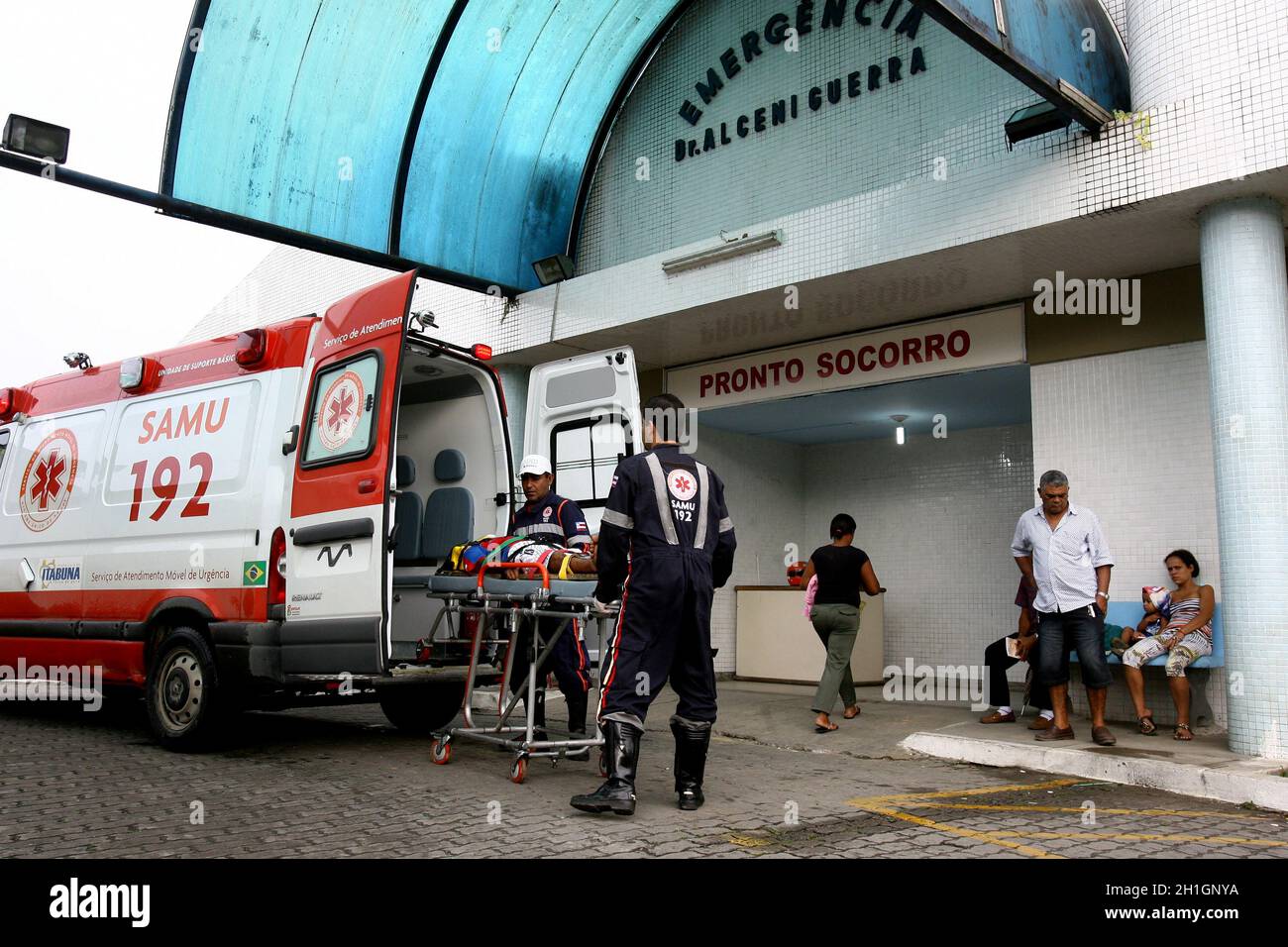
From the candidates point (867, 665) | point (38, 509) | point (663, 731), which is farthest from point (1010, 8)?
point (38, 509)

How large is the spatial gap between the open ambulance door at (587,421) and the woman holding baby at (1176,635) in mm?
3664

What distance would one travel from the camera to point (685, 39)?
33.3 feet

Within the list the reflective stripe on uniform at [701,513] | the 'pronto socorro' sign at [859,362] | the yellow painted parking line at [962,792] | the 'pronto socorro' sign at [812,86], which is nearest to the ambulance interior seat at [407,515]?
the reflective stripe on uniform at [701,513]

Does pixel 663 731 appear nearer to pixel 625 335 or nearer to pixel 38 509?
pixel 625 335

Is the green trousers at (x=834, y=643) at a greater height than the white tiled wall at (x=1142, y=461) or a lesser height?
lesser

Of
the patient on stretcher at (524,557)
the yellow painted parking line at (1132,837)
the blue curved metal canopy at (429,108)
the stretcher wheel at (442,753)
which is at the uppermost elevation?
the blue curved metal canopy at (429,108)

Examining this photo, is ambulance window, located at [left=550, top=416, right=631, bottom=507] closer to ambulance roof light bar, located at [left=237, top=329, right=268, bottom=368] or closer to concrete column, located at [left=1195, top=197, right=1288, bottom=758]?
ambulance roof light bar, located at [left=237, top=329, right=268, bottom=368]

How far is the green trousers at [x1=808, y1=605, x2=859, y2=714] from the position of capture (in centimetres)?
734

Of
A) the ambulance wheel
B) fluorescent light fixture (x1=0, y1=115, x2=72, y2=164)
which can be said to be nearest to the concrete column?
the ambulance wheel

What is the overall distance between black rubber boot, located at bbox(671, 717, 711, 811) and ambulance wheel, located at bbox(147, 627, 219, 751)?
287 centimetres

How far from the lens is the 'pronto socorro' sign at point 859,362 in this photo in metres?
8.24

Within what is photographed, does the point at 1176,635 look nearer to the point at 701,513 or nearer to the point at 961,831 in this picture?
the point at 961,831

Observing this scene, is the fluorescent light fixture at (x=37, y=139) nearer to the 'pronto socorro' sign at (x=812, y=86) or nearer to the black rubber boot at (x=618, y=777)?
the 'pronto socorro' sign at (x=812, y=86)

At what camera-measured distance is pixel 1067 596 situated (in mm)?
6207
